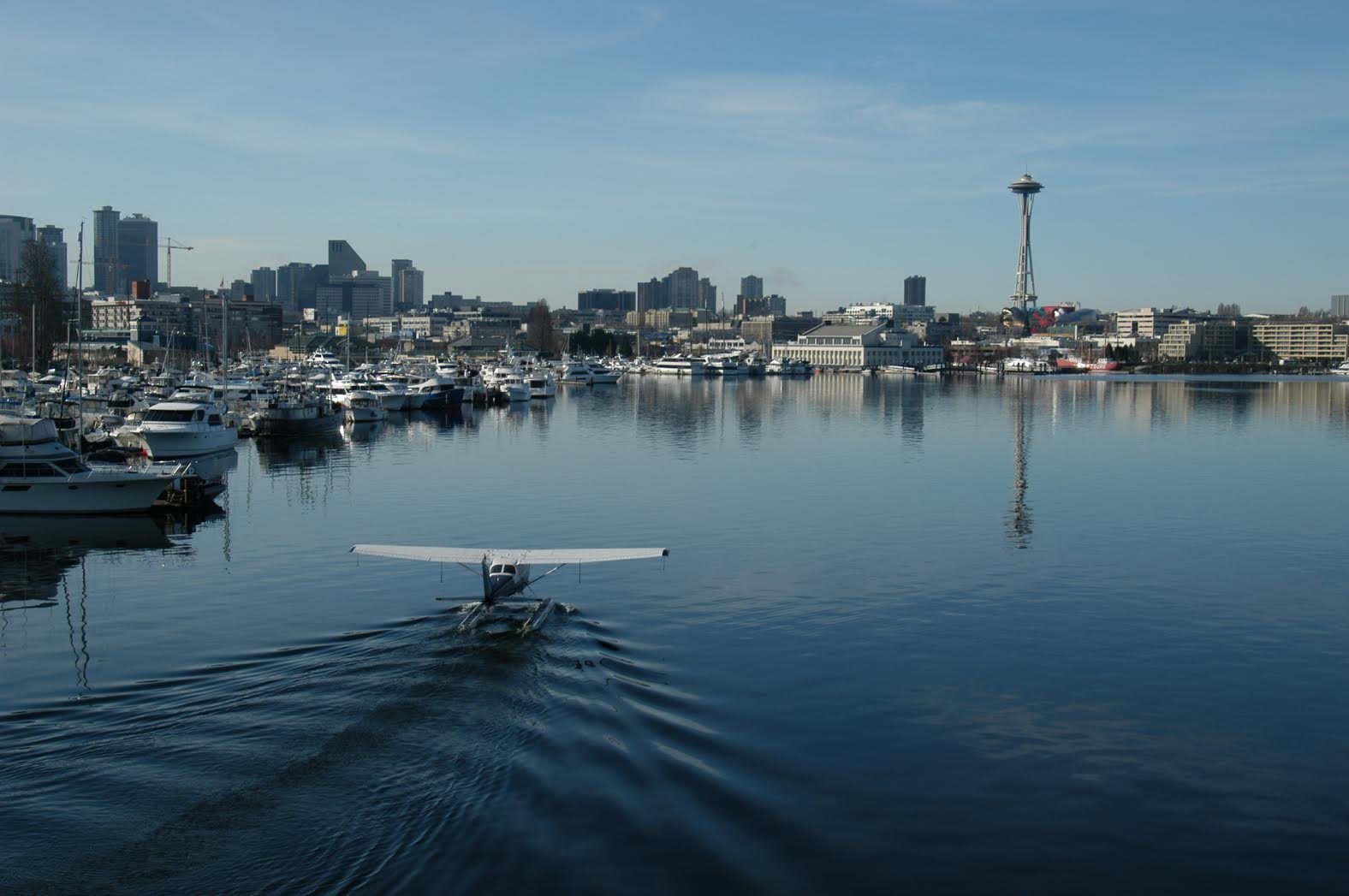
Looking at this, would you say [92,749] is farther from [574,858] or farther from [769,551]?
[769,551]

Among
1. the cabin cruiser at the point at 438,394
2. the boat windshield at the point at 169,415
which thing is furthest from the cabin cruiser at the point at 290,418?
the cabin cruiser at the point at 438,394

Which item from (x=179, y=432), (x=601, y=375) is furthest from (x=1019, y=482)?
(x=601, y=375)

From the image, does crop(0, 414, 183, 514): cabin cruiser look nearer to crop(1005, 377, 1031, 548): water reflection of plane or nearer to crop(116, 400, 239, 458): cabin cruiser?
crop(116, 400, 239, 458): cabin cruiser

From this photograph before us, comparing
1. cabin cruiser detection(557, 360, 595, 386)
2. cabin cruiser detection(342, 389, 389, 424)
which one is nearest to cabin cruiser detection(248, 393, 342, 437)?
cabin cruiser detection(342, 389, 389, 424)

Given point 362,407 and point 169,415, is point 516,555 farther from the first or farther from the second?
point 362,407

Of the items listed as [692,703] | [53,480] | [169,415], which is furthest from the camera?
[169,415]

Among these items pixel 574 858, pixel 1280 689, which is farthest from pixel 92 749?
pixel 1280 689

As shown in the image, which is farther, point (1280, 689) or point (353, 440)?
point (353, 440)
